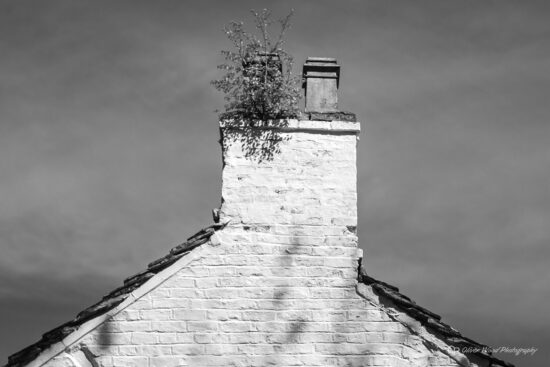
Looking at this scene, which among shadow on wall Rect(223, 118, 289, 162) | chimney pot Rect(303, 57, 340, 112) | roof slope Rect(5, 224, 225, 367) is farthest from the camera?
chimney pot Rect(303, 57, 340, 112)

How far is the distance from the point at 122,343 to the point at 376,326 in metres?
2.55

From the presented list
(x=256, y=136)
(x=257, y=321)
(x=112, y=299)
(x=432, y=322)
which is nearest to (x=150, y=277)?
(x=112, y=299)

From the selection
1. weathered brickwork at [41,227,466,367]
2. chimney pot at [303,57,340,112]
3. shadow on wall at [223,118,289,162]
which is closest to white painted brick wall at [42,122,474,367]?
weathered brickwork at [41,227,466,367]

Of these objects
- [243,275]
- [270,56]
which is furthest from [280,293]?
[270,56]

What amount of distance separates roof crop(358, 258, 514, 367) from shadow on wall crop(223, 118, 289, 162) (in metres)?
1.76

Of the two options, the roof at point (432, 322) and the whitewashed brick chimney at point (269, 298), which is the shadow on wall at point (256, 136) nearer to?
the whitewashed brick chimney at point (269, 298)

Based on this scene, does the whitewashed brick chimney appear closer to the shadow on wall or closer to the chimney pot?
the shadow on wall

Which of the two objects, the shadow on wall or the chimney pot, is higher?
the chimney pot

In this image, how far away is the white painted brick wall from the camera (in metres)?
7.01

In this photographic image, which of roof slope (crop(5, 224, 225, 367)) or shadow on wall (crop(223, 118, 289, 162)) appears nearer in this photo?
roof slope (crop(5, 224, 225, 367))

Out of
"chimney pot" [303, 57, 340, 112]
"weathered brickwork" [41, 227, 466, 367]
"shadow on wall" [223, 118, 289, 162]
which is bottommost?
"weathered brickwork" [41, 227, 466, 367]

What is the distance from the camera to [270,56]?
838cm

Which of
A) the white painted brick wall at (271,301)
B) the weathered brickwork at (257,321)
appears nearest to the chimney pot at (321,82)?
the white painted brick wall at (271,301)

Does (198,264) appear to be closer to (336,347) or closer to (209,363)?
(209,363)
